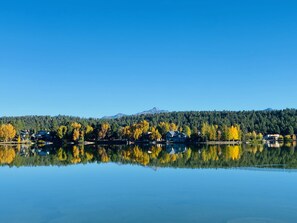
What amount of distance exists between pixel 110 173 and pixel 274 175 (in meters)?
13.8

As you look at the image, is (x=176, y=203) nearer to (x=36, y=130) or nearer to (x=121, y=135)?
(x=121, y=135)

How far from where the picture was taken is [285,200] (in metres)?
20.0

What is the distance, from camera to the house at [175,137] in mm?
115812

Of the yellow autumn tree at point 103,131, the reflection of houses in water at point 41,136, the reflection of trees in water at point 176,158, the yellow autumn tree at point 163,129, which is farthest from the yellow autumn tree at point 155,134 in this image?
the reflection of trees in water at point 176,158

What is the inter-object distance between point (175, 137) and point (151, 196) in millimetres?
97300

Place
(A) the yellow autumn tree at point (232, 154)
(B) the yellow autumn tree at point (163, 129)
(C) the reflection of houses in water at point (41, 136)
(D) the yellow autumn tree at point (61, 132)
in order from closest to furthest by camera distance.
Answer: (A) the yellow autumn tree at point (232, 154) < (D) the yellow autumn tree at point (61, 132) < (B) the yellow autumn tree at point (163, 129) < (C) the reflection of houses in water at point (41, 136)

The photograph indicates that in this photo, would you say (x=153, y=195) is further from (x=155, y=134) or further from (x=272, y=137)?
(x=272, y=137)

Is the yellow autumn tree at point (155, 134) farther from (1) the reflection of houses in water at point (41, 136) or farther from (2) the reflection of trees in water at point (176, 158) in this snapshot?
(2) the reflection of trees in water at point (176, 158)

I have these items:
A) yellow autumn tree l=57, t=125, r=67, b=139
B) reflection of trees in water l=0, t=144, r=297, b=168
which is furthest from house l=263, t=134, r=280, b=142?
reflection of trees in water l=0, t=144, r=297, b=168

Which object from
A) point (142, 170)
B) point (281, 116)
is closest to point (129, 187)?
point (142, 170)

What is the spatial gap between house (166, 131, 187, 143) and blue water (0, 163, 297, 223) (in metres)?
81.6

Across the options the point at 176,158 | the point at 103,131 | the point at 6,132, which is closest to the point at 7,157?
the point at 176,158

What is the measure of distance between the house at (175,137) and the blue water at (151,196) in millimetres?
81564

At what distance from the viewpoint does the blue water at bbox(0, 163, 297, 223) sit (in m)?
16.9
